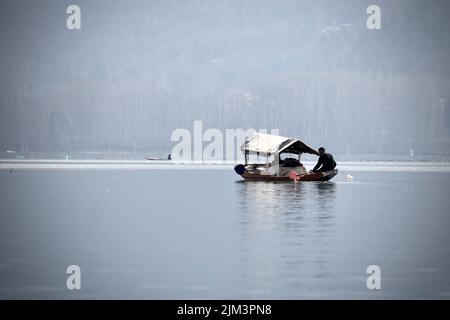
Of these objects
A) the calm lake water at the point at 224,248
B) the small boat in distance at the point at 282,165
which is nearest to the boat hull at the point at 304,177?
the small boat in distance at the point at 282,165

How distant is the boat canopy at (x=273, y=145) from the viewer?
253ft

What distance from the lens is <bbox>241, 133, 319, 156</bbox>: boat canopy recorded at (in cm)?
7719

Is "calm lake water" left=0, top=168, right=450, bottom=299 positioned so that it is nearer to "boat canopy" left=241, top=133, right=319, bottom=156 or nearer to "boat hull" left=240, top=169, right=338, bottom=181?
"boat hull" left=240, top=169, right=338, bottom=181

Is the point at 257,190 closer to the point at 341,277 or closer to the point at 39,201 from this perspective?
the point at 39,201

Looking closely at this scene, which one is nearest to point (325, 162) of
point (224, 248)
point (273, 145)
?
point (273, 145)

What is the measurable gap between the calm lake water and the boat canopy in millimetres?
24732

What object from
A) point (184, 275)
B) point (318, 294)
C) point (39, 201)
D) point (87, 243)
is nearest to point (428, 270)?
point (318, 294)

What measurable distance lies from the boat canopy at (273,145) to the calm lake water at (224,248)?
81.1 feet

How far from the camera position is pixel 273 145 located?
257ft

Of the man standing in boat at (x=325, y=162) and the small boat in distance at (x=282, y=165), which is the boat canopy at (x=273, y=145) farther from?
the man standing in boat at (x=325, y=162)

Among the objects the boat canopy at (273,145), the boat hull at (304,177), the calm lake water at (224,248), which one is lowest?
the boat hull at (304,177)

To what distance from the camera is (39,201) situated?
176 ft

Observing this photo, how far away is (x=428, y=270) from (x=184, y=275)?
6.99m

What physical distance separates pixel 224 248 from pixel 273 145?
49.7m
